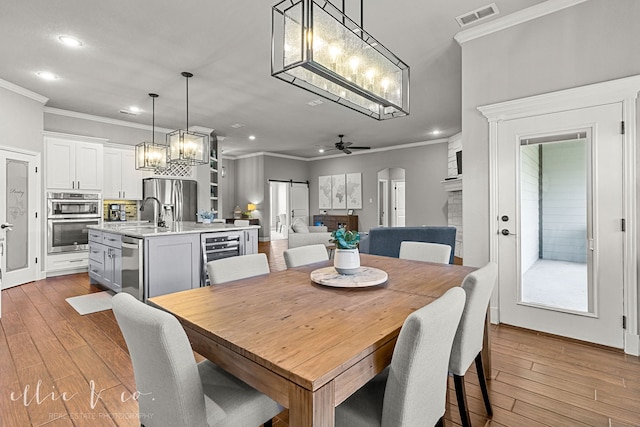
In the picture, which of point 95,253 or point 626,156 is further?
point 95,253

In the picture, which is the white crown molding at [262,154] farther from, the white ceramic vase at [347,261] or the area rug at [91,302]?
the white ceramic vase at [347,261]

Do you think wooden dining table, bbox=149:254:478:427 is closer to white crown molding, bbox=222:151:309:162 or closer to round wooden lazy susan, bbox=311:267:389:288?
round wooden lazy susan, bbox=311:267:389:288

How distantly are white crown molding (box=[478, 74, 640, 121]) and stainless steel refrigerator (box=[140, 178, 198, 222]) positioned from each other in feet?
18.7

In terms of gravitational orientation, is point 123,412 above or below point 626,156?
below

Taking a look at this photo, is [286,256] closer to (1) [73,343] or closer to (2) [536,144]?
(1) [73,343]

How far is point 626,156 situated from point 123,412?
12.9 feet

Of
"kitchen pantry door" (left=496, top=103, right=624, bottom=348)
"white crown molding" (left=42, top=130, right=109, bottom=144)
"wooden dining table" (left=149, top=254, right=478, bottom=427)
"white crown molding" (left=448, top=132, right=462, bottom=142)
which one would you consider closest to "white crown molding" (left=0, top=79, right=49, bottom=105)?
"white crown molding" (left=42, top=130, right=109, bottom=144)

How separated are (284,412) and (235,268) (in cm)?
89

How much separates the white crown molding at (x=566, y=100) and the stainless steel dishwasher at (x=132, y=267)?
12.6 feet

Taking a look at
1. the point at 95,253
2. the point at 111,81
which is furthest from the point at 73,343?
the point at 111,81

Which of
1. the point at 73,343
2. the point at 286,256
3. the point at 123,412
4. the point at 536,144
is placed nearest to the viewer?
the point at 123,412

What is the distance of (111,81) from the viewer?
437 cm

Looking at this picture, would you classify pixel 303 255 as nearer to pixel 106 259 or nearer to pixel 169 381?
pixel 169 381

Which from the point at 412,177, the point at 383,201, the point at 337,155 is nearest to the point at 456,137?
the point at 412,177
